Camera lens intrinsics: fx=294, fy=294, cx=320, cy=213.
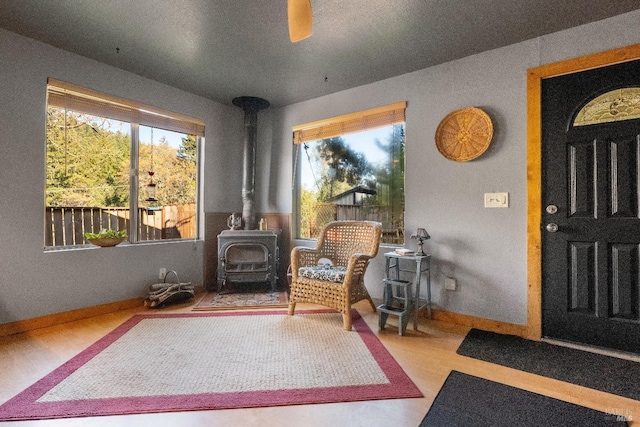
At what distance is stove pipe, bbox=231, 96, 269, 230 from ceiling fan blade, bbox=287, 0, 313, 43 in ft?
8.25

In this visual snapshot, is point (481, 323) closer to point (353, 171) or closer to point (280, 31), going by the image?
point (353, 171)

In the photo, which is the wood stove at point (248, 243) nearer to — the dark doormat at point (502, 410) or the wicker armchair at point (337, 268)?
the wicker armchair at point (337, 268)

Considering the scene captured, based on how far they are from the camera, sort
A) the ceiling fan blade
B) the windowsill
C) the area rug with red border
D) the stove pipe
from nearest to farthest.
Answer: the ceiling fan blade, the area rug with red border, the windowsill, the stove pipe

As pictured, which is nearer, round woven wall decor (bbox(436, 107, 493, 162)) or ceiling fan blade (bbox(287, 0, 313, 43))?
ceiling fan blade (bbox(287, 0, 313, 43))

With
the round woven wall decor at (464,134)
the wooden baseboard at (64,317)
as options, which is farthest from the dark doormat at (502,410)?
the wooden baseboard at (64,317)

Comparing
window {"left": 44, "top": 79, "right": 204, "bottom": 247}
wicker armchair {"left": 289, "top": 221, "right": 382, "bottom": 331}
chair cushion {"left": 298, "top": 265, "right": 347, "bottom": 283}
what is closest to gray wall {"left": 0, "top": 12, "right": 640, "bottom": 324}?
window {"left": 44, "top": 79, "right": 204, "bottom": 247}

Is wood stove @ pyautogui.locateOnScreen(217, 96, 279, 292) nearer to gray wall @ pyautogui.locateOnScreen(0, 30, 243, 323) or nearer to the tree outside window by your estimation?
the tree outside window

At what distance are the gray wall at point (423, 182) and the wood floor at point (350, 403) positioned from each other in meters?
0.36

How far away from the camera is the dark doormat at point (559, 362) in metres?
1.68

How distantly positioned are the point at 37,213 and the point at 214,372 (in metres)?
2.14

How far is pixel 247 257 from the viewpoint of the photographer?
3549mm

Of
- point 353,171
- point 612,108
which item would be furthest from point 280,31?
point 612,108

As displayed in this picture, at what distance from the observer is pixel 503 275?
2459 mm

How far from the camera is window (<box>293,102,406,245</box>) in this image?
10.2ft
